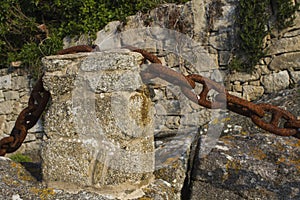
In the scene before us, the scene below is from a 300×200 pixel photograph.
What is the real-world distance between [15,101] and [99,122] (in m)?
5.76

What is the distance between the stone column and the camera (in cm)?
164

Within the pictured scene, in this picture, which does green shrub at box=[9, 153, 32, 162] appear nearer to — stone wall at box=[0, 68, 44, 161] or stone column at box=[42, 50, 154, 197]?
stone wall at box=[0, 68, 44, 161]

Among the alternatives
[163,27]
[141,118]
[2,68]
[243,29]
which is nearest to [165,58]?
[163,27]

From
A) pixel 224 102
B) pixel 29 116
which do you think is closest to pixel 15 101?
pixel 29 116

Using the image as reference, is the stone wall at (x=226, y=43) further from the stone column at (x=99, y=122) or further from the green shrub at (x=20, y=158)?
the stone column at (x=99, y=122)

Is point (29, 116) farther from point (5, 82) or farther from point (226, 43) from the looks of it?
point (5, 82)

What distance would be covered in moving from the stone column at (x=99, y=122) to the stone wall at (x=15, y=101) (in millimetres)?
5144

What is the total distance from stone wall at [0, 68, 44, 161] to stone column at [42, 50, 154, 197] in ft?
16.9

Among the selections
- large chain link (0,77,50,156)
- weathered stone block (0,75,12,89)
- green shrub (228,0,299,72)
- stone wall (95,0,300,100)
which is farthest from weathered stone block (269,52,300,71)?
weathered stone block (0,75,12,89)

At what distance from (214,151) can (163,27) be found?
4124 mm

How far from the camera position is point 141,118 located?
169 centimetres

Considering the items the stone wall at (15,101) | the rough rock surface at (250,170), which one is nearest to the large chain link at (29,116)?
the rough rock surface at (250,170)

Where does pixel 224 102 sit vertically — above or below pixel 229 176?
above

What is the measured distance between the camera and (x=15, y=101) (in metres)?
6.90
